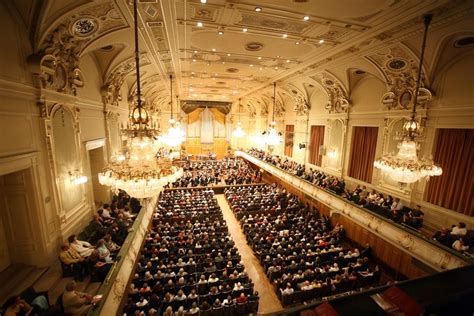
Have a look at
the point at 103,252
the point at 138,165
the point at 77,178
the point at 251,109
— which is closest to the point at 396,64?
the point at 138,165

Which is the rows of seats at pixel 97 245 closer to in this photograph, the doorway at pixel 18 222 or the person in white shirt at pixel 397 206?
the doorway at pixel 18 222

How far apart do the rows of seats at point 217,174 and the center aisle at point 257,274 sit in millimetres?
5188

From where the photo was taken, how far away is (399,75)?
26.8ft

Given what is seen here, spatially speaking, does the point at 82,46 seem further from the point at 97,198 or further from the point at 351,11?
the point at 351,11

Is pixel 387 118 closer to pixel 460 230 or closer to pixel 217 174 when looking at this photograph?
pixel 460 230

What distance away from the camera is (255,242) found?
9227 mm

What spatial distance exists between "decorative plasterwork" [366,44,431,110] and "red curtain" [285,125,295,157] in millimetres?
7844

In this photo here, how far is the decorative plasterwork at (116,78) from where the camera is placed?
8945 millimetres

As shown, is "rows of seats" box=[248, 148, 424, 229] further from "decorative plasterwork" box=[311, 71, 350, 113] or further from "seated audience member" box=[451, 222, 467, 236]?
"decorative plasterwork" box=[311, 71, 350, 113]

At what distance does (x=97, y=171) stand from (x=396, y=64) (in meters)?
A: 11.8

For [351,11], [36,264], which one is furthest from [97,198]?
[351,11]

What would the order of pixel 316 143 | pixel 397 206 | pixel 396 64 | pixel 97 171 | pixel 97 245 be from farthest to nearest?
pixel 316 143
pixel 97 171
pixel 397 206
pixel 396 64
pixel 97 245

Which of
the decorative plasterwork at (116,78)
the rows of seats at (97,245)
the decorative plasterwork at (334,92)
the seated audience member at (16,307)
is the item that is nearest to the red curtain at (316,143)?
the decorative plasterwork at (334,92)

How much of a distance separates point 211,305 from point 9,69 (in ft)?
22.6
